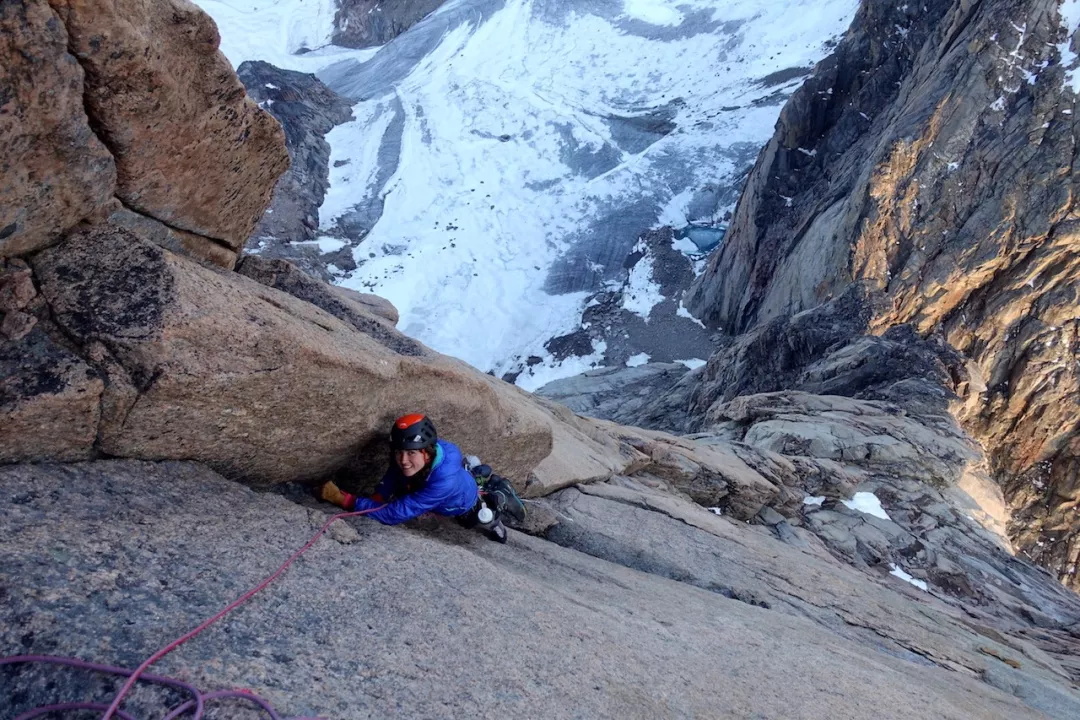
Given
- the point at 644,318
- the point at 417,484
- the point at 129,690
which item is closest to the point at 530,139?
the point at 644,318

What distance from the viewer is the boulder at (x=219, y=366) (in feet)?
12.4

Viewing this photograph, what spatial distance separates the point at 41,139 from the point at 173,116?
88 cm

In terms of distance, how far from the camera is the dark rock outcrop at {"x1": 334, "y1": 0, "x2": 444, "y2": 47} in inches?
2391

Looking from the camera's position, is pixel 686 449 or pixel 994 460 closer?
pixel 686 449

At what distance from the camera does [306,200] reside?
3628 centimetres

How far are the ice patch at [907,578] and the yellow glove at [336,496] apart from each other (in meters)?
9.12

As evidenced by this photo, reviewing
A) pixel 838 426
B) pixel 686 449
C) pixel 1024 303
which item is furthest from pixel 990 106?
pixel 686 449

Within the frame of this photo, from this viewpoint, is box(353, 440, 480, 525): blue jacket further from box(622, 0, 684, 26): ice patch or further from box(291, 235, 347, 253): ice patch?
box(622, 0, 684, 26): ice patch

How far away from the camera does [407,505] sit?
4.93 m

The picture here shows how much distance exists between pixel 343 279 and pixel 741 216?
20.7m

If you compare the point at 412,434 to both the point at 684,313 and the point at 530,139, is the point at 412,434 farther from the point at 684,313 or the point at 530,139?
the point at 530,139

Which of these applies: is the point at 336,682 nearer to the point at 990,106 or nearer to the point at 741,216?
the point at 990,106

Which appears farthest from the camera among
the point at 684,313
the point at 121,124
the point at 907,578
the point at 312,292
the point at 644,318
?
the point at 684,313

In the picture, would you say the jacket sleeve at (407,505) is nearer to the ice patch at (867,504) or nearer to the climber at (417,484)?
the climber at (417,484)
